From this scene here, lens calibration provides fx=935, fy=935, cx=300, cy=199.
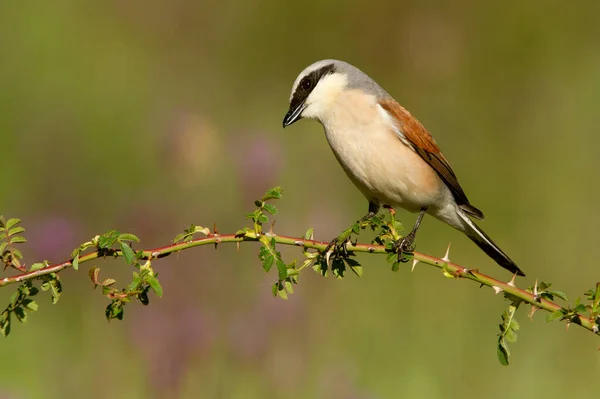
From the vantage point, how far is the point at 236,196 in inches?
199

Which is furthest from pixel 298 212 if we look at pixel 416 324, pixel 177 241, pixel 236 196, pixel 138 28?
pixel 138 28

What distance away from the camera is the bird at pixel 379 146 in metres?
4.01

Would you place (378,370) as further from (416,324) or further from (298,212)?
(298,212)

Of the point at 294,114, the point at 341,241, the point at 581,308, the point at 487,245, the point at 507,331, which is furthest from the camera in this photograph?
the point at 487,245

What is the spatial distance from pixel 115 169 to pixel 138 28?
223cm

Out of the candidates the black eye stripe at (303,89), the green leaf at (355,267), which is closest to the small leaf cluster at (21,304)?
the green leaf at (355,267)

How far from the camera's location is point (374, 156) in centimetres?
398

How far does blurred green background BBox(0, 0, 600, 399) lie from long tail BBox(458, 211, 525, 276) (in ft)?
1.54

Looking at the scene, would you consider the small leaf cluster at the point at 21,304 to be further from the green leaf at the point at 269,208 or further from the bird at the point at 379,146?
the bird at the point at 379,146

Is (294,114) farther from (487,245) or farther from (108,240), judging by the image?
(108,240)

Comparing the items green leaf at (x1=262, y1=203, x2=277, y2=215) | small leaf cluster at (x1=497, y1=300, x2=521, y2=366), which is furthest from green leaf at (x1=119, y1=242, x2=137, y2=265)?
small leaf cluster at (x1=497, y1=300, x2=521, y2=366)

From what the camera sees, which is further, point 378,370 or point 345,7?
point 345,7

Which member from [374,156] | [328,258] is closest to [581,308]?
[328,258]

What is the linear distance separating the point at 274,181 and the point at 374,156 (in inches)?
17.5
